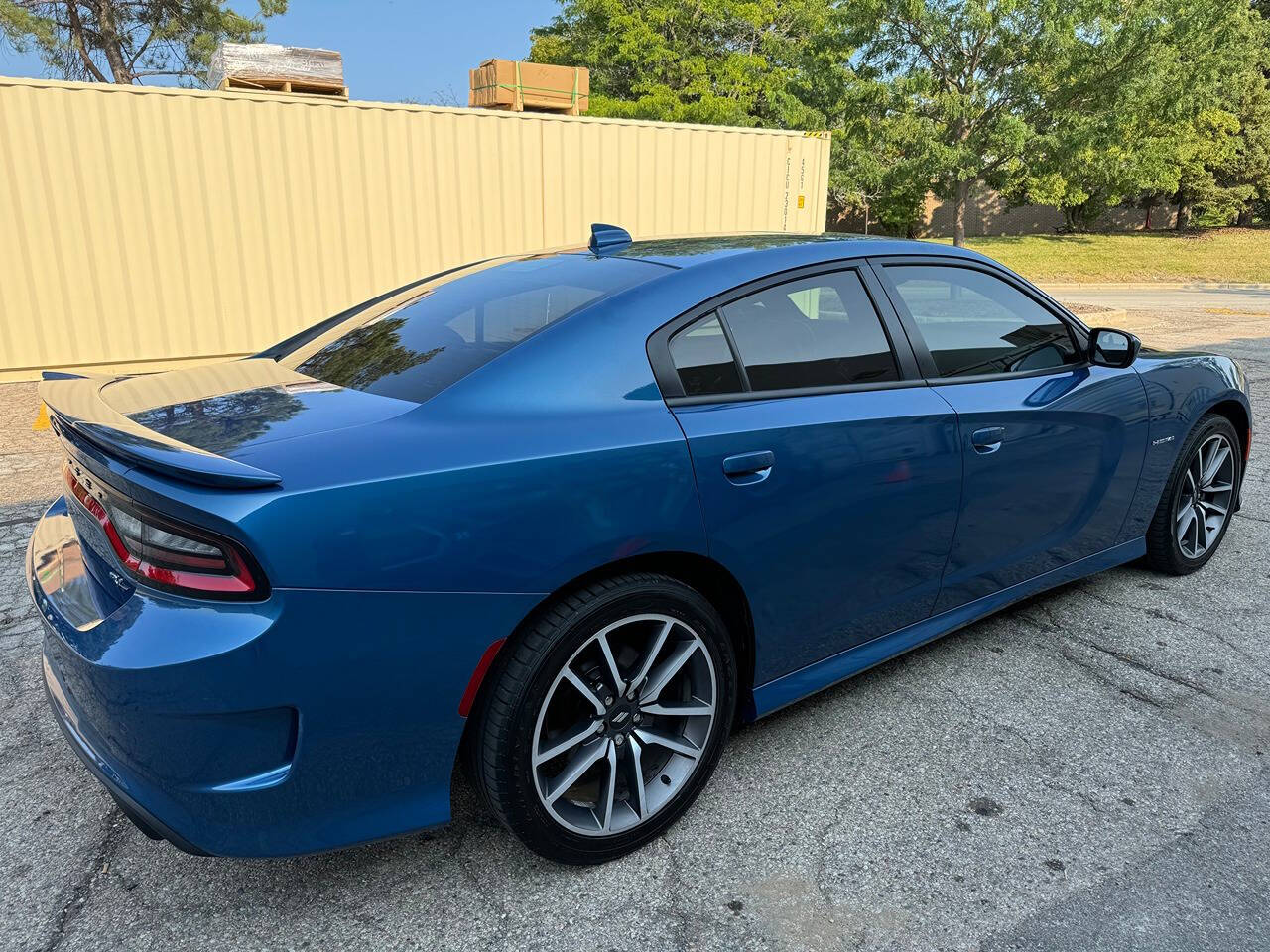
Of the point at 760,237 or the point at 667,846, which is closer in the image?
the point at 667,846

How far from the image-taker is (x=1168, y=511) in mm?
3885

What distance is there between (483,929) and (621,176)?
958 cm

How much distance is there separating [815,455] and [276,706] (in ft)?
4.85

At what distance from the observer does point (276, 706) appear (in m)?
1.75

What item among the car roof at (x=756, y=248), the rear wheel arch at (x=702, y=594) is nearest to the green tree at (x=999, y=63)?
the car roof at (x=756, y=248)

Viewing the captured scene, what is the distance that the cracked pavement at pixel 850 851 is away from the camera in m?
2.05

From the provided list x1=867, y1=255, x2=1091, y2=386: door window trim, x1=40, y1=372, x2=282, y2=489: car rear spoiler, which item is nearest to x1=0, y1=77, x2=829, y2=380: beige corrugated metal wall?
x1=867, y1=255, x2=1091, y2=386: door window trim

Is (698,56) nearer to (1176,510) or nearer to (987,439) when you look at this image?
(1176,510)

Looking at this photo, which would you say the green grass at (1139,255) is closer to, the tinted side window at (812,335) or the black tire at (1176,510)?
the black tire at (1176,510)

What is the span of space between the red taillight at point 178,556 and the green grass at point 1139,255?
28032mm

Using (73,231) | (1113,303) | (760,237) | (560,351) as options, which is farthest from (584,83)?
(1113,303)

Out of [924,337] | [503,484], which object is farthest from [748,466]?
[924,337]

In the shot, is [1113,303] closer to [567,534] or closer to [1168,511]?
[1168,511]

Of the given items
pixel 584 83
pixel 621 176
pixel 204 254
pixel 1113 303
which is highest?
pixel 584 83
